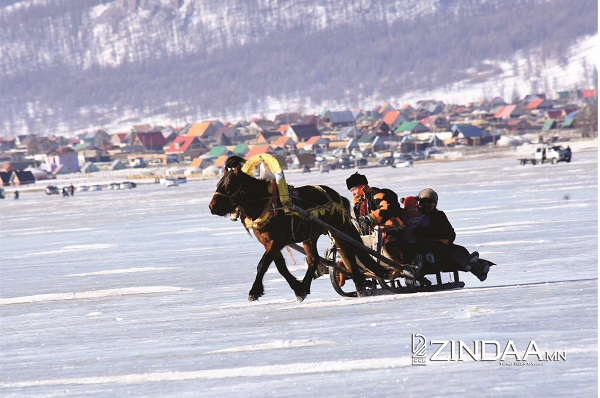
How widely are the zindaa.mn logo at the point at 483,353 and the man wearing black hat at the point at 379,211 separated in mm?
3587

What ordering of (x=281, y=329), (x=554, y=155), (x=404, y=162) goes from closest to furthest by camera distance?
(x=281, y=329) < (x=554, y=155) < (x=404, y=162)

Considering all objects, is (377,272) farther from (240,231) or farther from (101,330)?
(240,231)

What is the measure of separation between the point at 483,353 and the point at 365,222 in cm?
437

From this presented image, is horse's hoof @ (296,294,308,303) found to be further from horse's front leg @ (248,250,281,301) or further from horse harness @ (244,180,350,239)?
horse harness @ (244,180,350,239)

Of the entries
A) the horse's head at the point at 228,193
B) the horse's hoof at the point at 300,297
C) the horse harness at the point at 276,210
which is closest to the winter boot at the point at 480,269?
the horse harness at the point at 276,210

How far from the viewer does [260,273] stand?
13.1 meters

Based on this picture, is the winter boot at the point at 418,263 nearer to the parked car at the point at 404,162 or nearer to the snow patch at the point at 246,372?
the snow patch at the point at 246,372

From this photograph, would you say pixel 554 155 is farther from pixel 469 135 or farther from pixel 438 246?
pixel 469 135

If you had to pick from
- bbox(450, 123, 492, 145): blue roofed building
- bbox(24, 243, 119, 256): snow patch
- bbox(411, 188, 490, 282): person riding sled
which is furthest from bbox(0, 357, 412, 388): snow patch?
Answer: bbox(450, 123, 492, 145): blue roofed building

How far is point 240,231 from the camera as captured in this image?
89.9ft

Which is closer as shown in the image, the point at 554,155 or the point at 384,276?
the point at 384,276

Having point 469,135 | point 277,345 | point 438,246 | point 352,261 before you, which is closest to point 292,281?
point 352,261

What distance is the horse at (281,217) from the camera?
1250cm

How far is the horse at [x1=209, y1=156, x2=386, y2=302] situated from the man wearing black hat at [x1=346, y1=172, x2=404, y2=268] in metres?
0.20
